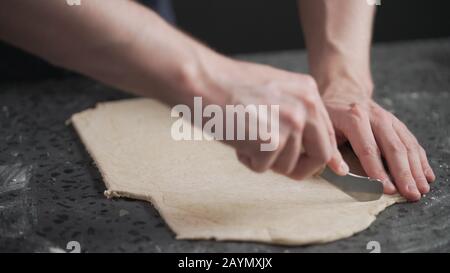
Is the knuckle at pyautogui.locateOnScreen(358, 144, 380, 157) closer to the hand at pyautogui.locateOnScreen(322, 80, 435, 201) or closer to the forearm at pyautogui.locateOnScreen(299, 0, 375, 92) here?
the hand at pyautogui.locateOnScreen(322, 80, 435, 201)

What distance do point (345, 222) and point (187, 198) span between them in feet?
0.90

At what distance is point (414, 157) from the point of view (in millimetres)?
1099

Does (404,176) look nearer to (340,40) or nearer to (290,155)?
(290,155)

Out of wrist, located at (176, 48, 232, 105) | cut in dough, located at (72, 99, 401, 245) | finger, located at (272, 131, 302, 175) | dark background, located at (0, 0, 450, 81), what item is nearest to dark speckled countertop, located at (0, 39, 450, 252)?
cut in dough, located at (72, 99, 401, 245)

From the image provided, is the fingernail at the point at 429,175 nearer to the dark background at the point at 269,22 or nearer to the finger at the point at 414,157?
the finger at the point at 414,157

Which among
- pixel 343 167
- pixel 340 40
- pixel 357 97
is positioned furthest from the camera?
pixel 340 40

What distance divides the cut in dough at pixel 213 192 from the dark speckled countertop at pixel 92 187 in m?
0.02

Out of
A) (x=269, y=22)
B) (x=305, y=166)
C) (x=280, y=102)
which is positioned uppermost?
(x=280, y=102)

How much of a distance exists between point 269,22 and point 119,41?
1356 millimetres

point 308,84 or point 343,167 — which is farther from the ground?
point 308,84

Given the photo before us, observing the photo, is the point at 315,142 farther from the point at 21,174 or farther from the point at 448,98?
the point at 448,98

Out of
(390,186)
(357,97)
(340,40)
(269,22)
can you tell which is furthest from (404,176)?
(269,22)

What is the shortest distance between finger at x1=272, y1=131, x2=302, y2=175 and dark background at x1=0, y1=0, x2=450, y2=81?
128cm
